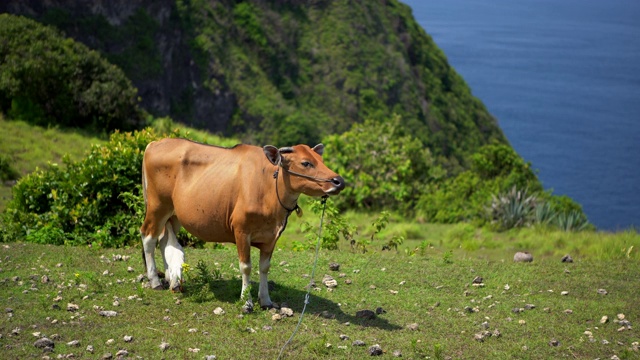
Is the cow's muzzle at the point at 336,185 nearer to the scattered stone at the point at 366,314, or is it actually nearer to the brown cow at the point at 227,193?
the brown cow at the point at 227,193

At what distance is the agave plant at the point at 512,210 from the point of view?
2259cm

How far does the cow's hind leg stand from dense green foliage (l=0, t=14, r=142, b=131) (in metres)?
19.4

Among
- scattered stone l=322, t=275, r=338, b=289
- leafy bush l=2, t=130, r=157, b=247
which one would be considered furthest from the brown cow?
leafy bush l=2, t=130, r=157, b=247

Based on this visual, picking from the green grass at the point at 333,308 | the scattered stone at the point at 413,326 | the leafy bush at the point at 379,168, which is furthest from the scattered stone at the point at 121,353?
the leafy bush at the point at 379,168

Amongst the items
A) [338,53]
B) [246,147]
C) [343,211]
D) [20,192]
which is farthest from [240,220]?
[338,53]

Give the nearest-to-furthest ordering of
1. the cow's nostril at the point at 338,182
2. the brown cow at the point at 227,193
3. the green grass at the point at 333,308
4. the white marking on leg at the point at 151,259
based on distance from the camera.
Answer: the green grass at the point at 333,308 → the cow's nostril at the point at 338,182 → the brown cow at the point at 227,193 → the white marking on leg at the point at 151,259

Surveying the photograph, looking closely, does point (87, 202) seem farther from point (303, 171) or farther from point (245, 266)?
point (303, 171)

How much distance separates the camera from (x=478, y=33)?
200m

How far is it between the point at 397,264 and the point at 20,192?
23.6 feet

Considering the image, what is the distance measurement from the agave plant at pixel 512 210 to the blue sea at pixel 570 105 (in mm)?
63663

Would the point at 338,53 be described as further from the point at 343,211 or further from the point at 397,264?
the point at 397,264

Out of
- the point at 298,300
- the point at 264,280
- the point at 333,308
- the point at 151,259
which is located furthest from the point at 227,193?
the point at 333,308

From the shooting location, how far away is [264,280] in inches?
418

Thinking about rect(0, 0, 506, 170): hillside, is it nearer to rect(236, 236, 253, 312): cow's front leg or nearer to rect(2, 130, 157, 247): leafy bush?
rect(2, 130, 157, 247): leafy bush
